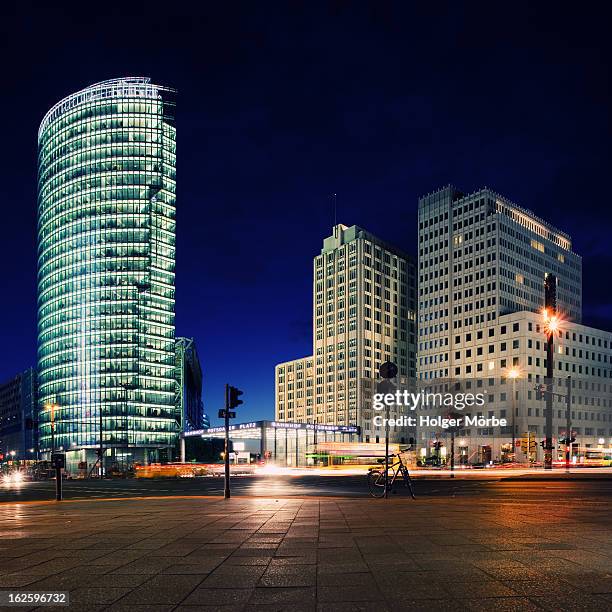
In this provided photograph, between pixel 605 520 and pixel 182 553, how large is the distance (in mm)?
10214

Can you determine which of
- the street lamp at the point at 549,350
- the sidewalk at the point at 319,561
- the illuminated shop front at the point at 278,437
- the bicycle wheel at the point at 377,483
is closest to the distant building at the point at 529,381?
the illuminated shop front at the point at 278,437

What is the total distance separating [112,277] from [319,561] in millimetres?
156041

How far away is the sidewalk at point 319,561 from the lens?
7898 millimetres

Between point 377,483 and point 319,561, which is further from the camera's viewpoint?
point 377,483

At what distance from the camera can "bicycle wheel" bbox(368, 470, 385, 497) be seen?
90.9ft

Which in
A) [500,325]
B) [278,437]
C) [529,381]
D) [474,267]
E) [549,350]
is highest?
[474,267]

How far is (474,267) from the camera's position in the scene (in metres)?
159

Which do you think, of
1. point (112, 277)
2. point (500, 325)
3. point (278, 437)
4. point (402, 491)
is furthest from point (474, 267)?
point (402, 491)

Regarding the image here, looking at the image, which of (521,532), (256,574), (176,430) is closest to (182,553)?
(256,574)

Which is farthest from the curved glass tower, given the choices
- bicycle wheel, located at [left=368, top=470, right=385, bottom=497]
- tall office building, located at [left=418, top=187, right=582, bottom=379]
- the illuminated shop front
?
bicycle wheel, located at [left=368, top=470, right=385, bottom=497]

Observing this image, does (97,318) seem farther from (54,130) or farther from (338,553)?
(338,553)

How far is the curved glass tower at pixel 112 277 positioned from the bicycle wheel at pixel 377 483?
135790mm

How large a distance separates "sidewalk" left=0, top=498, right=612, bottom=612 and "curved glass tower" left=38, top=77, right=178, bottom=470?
145 meters

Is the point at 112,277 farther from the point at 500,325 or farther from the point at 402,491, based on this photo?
the point at 402,491
